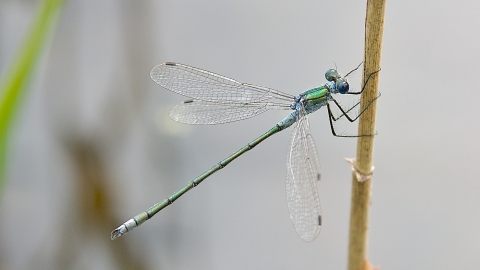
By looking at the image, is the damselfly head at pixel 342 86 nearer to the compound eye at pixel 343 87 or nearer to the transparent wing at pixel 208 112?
the compound eye at pixel 343 87

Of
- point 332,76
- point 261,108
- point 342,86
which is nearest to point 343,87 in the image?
point 342,86

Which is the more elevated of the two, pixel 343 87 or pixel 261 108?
pixel 343 87

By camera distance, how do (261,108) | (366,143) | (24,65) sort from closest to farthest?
(24,65) → (366,143) → (261,108)

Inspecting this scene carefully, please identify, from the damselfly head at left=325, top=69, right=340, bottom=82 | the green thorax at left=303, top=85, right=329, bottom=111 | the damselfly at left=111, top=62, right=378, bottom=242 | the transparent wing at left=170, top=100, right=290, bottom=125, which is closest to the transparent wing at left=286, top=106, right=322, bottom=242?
the damselfly at left=111, top=62, right=378, bottom=242

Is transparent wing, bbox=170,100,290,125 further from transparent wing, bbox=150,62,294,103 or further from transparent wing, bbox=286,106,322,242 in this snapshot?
transparent wing, bbox=286,106,322,242

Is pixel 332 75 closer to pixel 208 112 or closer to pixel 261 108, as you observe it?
pixel 261 108

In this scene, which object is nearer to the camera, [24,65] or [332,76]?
[24,65]
